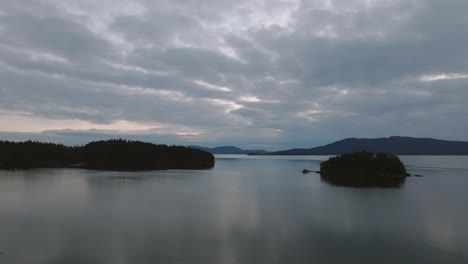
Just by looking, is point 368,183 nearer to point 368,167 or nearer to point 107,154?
point 368,167

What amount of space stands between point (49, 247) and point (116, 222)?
6.65 metres

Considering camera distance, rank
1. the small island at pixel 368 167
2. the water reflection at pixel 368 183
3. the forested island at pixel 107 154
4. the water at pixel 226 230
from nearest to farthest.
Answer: the water at pixel 226 230 → the water reflection at pixel 368 183 → the small island at pixel 368 167 → the forested island at pixel 107 154

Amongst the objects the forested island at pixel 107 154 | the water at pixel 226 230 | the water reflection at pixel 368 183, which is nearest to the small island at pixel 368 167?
the water reflection at pixel 368 183

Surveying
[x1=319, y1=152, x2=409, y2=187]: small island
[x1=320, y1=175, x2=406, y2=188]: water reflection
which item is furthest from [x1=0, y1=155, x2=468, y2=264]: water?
[x1=319, y1=152, x2=409, y2=187]: small island

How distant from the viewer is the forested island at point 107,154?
110m

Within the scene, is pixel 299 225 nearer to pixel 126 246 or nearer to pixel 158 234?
pixel 158 234

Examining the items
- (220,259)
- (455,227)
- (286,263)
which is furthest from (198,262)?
(455,227)

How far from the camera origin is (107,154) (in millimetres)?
124188

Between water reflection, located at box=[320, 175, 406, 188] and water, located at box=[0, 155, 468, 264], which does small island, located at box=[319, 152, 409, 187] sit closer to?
water reflection, located at box=[320, 175, 406, 188]

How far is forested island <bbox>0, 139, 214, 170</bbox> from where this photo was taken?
110m

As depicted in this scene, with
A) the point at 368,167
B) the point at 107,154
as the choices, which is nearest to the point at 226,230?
the point at 368,167

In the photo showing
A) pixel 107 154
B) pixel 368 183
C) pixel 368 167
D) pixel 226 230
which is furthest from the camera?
pixel 107 154

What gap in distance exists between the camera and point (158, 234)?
19422 millimetres

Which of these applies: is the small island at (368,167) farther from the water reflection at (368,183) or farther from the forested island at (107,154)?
the forested island at (107,154)
